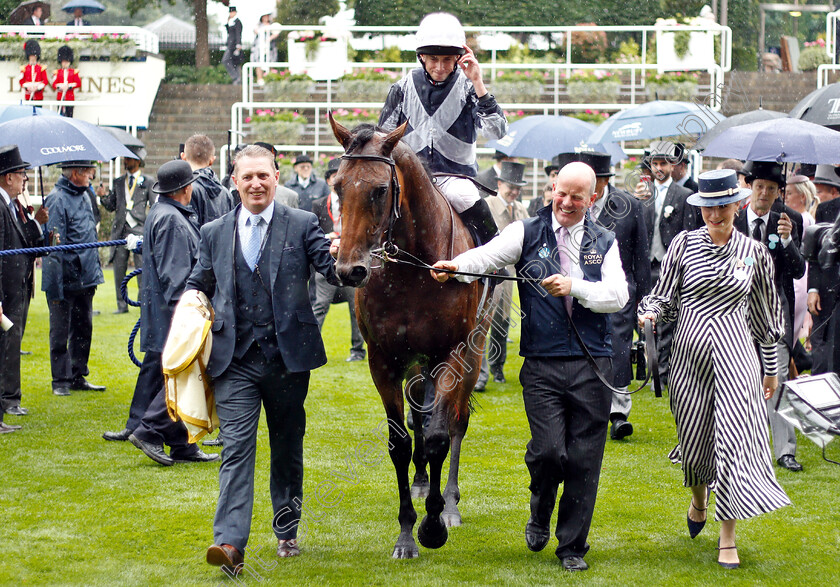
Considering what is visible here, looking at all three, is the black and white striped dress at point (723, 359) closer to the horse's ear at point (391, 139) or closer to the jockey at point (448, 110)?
the jockey at point (448, 110)

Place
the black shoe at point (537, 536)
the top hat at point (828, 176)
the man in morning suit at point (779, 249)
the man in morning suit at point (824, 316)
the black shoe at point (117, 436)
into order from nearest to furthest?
1. the black shoe at point (537, 536)
2. the man in morning suit at point (779, 249)
3. the man in morning suit at point (824, 316)
4. the black shoe at point (117, 436)
5. the top hat at point (828, 176)

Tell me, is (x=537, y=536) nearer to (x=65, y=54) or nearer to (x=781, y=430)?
(x=781, y=430)

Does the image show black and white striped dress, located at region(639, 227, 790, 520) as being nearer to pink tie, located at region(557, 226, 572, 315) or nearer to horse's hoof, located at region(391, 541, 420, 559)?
pink tie, located at region(557, 226, 572, 315)

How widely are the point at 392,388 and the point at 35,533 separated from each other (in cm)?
196

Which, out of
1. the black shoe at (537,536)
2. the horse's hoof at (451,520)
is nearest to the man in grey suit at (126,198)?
the horse's hoof at (451,520)

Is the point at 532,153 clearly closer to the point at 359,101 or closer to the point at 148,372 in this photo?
the point at 148,372

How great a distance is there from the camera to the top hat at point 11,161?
302 inches

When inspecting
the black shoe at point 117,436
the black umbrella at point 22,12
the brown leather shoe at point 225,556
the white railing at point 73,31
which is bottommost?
the black shoe at point 117,436

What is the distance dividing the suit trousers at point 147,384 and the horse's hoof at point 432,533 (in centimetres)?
269

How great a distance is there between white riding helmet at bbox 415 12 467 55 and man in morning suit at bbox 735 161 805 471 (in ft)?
7.64

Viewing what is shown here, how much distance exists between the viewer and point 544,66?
65.6ft

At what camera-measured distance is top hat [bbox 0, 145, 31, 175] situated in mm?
7664

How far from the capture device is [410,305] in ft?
16.2

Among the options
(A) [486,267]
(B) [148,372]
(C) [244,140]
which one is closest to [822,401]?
(A) [486,267]
